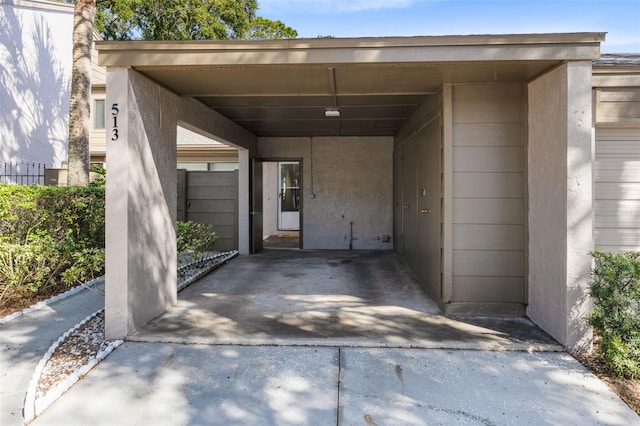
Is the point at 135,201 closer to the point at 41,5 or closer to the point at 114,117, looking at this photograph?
the point at 114,117

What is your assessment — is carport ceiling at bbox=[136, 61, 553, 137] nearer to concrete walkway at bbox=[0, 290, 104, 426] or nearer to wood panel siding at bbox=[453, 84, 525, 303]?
wood panel siding at bbox=[453, 84, 525, 303]

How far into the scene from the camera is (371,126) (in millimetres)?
7715

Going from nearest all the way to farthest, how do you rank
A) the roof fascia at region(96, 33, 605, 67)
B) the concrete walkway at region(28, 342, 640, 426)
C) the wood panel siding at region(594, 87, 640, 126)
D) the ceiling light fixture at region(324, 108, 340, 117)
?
1. the concrete walkway at region(28, 342, 640, 426)
2. the roof fascia at region(96, 33, 605, 67)
3. the wood panel siding at region(594, 87, 640, 126)
4. the ceiling light fixture at region(324, 108, 340, 117)

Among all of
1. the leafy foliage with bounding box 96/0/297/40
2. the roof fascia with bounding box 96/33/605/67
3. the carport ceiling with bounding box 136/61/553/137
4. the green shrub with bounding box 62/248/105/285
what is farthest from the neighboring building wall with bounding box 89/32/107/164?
the roof fascia with bounding box 96/33/605/67

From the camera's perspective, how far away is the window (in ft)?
35.8

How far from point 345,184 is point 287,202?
418cm

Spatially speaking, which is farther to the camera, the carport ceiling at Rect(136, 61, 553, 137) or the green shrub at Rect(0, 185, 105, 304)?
the green shrub at Rect(0, 185, 105, 304)

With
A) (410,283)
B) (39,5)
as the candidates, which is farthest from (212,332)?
(39,5)

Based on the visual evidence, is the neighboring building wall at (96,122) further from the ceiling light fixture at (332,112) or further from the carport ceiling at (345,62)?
the carport ceiling at (345,62)

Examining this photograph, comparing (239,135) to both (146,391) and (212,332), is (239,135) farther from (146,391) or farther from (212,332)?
(146,391)

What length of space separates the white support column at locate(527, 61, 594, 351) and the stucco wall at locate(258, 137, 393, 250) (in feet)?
17.4

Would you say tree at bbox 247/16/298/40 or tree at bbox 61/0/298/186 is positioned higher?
tree at bbox 247/16/298/40

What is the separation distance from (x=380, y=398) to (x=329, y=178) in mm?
6789

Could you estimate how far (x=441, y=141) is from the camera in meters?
4.53
